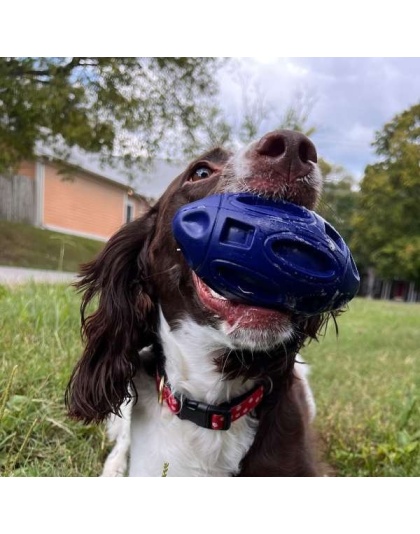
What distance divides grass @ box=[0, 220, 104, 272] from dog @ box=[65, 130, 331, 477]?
382 mm

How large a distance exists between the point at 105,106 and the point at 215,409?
1.21 meters

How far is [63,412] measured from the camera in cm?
192

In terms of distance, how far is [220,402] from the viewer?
1614 mm

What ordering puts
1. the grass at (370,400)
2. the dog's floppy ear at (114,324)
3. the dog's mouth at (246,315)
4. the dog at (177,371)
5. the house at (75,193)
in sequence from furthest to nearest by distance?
the house at (75,193) < the grass at (370,400) < the dog's floppy ear at (114,324) < the dog at (177,371) < the dog's mouth at (246,315)

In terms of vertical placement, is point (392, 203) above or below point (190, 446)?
above

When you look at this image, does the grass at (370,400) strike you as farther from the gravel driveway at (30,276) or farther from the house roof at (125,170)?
the gravel driveway at (30,276)

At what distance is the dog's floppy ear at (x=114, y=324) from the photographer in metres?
1.68

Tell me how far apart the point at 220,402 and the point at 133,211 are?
751mm

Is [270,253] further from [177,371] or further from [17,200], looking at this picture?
[17,200]

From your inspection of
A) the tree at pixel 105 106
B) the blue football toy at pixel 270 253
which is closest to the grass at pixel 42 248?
the tree at pixel 105 106

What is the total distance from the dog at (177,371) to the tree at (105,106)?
1.55ft

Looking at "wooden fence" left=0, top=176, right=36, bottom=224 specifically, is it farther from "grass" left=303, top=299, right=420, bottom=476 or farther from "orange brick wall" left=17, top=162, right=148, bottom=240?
"grass" left=303, top=299, right=420, bottom=476

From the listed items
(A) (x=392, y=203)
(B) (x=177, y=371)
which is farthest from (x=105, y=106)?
(A) (x=392, y=203)
